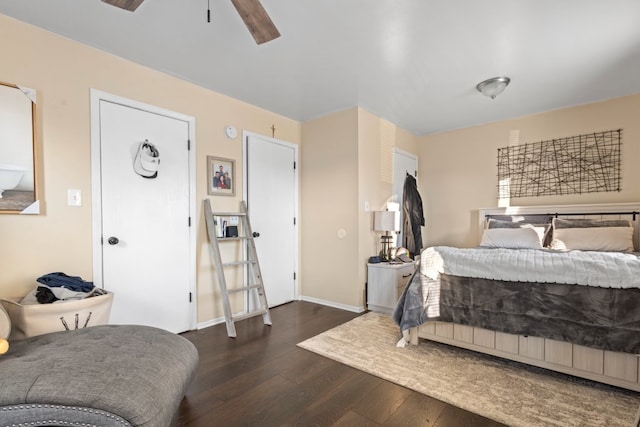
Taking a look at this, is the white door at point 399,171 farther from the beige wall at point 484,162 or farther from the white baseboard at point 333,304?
the white baseboard at point 333,304

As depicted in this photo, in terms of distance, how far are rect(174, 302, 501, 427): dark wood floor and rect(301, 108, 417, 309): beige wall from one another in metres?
1.24

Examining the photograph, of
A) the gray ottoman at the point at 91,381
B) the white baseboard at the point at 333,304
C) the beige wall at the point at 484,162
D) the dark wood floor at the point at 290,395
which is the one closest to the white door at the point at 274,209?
the white baseboard at the point at 333,304

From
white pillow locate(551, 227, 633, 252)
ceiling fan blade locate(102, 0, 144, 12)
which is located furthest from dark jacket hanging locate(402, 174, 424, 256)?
ceiling fan blade locate(102, 0, 144, 12)

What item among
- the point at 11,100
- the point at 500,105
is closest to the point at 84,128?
the point at 11,100

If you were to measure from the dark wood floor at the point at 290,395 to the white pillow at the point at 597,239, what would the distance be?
2.51 m

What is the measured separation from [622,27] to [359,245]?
284cm

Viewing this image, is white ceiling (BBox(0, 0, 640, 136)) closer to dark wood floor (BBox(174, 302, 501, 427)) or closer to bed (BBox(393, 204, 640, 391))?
bed (BBox(393, 204, 640, 391))

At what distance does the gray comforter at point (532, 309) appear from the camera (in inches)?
75.3

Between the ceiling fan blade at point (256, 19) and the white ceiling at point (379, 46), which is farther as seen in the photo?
the white ceiling at point (379, 46)

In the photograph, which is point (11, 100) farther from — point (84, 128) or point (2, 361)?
point (2, 361)

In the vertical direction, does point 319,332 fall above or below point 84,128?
below

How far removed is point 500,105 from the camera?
3732 mm

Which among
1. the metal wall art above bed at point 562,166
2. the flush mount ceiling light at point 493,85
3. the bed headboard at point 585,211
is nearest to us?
the flush mount ceiling light at point 493,85

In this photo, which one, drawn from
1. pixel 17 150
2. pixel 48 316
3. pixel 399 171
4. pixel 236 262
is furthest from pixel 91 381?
pixel 399 171
